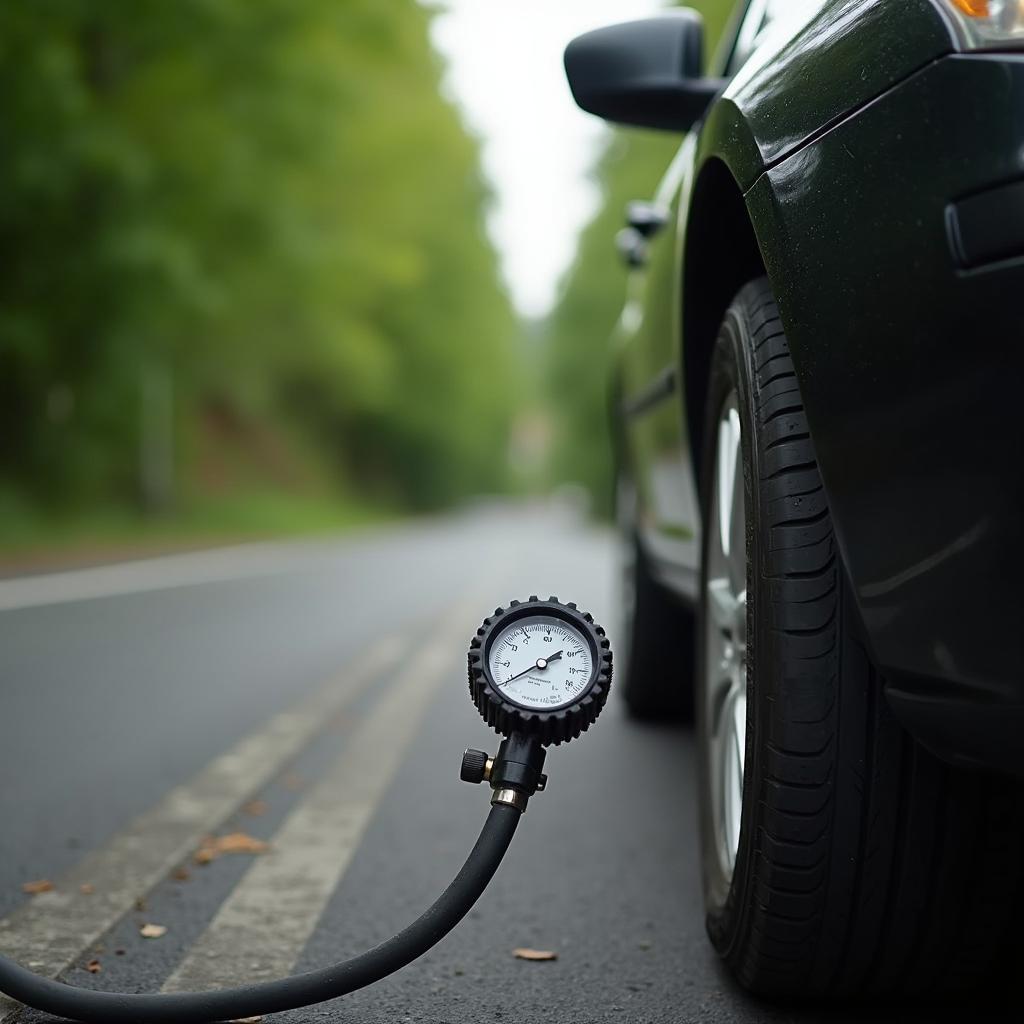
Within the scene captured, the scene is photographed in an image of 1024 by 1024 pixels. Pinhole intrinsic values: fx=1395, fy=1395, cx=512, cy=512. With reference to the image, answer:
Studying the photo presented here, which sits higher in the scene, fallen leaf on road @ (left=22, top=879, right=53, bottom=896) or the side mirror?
the side mirror

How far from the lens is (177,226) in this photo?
16.1 metres

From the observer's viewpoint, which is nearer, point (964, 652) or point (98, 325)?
point (964, 652)

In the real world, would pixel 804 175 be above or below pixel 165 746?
above

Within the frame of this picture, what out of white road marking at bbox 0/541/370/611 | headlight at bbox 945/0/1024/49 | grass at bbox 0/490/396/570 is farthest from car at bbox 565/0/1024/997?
grass at bbox 0/490/396/570

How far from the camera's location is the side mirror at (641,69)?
243 cm

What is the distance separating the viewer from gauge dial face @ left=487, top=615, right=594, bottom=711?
1819 mm

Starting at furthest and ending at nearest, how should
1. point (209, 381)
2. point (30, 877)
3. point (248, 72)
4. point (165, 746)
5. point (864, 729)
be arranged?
point (209, 381) → point (248, 72) → point (165, 746) → point (30, 877) → point (864, 729)

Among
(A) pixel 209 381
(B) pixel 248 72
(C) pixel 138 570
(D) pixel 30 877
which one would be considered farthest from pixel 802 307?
(A) pixel 209 381

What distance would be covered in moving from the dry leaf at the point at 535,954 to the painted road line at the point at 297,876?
342mm

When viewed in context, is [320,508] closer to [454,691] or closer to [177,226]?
[177,226]

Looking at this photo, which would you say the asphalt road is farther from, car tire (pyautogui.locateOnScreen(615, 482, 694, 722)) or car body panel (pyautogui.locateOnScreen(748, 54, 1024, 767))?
car body panel (pyautogui.locateOnScreen(748, 54, 1024, 767))

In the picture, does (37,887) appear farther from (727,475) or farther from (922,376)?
(922,376)

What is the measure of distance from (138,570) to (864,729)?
11.2 meters

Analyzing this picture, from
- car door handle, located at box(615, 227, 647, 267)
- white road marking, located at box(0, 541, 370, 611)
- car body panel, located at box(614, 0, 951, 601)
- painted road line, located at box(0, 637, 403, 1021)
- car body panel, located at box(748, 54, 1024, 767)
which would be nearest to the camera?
car body panel, located at box(748, 54, 1024, 767)
